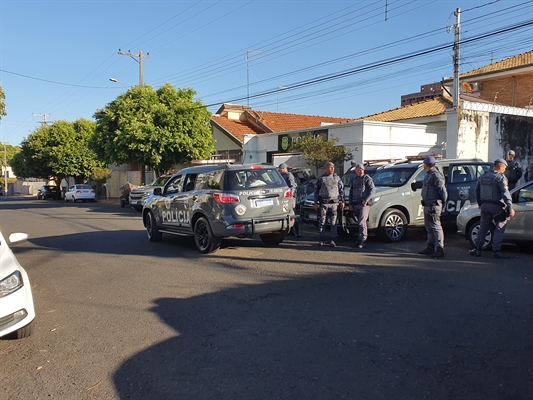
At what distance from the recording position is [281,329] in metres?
5.04

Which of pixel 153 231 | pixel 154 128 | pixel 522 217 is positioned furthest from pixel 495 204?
pixel 154 128

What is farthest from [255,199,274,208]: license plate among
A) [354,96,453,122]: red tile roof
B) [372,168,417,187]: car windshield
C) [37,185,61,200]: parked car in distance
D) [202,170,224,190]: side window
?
[37,185,61,200]: parked car in distance

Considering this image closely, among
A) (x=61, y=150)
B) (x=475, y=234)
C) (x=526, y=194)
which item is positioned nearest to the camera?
(x=526, y=194)

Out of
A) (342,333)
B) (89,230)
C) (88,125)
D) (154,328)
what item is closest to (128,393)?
(154,328)

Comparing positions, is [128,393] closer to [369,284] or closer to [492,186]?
[369,284]

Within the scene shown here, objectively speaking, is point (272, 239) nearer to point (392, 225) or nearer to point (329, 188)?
point (329, 188)

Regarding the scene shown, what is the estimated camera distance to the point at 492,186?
26.8 feet

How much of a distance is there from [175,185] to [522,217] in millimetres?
7065

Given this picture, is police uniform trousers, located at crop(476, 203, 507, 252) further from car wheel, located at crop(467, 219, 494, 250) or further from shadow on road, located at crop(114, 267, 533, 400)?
shadow on road, located at crop(114, 267, 533, 400)

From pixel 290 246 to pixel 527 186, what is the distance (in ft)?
15.4

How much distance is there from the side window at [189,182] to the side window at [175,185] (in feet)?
0.84

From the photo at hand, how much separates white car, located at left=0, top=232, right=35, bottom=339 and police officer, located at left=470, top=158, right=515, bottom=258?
721cm

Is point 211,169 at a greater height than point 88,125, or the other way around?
point 88,125

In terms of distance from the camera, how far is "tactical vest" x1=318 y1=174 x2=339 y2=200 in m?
9.76
